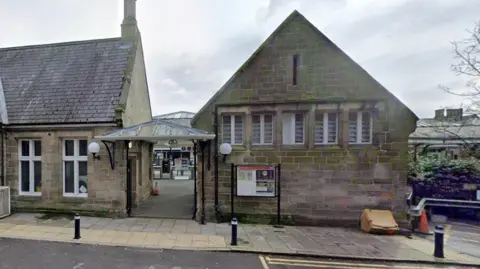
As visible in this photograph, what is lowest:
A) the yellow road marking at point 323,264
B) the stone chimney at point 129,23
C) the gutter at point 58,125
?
the yellow road marking at point 323,264

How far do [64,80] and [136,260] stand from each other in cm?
1017

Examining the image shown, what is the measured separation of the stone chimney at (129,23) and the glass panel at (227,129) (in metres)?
7.67

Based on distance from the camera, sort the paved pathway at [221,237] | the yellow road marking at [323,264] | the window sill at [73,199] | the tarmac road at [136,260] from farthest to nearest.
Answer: the window sill at [73,199] < the paved pathway at [221,237] < the yellow road marking at [323,264] < the tarmac road at [136,260]

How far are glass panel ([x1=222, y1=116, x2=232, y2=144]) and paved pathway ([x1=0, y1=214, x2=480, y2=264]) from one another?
3401mm

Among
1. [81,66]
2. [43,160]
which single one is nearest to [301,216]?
[43,160]

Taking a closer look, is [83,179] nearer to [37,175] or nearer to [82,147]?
[82,147]

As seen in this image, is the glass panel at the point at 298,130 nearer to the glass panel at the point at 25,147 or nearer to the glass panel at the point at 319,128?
the glass panel at the point at 319,128

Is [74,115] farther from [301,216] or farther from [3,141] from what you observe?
[301,216]

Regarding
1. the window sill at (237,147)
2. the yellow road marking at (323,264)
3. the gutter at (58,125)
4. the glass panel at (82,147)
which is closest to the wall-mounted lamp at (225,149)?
the window sill at (237,147)

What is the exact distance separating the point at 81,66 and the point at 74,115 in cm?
357

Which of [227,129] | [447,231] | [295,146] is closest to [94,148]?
[227,129]

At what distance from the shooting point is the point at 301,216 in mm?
9758

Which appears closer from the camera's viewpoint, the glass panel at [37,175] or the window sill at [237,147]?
the window sill at [237,147]

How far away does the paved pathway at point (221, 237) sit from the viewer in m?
7.27
